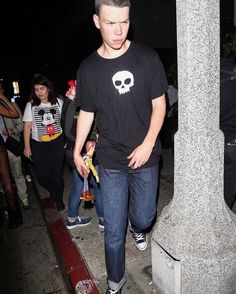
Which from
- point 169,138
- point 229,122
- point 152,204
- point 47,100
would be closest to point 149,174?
point 152,204

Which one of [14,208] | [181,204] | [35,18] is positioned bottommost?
[14,208]

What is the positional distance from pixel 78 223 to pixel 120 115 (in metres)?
2.39

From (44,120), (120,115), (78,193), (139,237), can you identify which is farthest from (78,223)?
(120,115)

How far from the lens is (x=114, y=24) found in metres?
2.31

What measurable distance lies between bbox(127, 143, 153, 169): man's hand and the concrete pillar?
0.76 feet

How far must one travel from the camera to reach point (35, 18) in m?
23.7

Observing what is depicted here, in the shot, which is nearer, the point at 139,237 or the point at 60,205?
the point at 139,237

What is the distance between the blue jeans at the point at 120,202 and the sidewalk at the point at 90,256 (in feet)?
1.14

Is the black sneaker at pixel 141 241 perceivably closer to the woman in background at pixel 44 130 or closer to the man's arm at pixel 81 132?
the man's arm at pixel 81 132

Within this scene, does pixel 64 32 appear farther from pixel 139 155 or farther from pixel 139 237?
pixel 139 155

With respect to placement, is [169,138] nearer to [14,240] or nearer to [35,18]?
[14,240]

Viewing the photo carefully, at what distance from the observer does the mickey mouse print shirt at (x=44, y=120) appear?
4569mm

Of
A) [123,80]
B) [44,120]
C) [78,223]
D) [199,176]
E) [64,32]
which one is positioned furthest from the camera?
[64,32]

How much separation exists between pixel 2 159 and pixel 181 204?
323 cm
